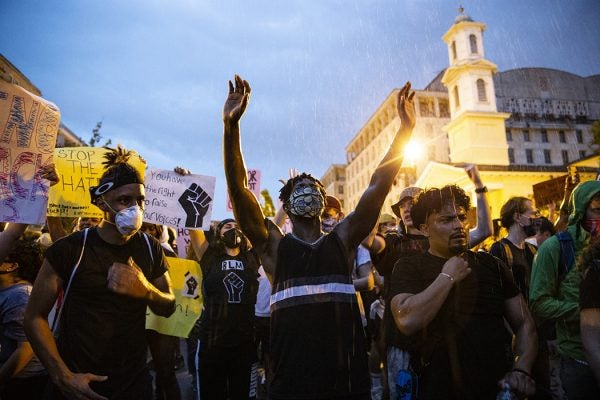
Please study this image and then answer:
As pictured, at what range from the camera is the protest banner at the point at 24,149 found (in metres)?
3.41

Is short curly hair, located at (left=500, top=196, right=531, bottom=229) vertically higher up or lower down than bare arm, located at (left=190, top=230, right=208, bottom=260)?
higher up

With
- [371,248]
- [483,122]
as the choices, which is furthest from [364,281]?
[483,122]

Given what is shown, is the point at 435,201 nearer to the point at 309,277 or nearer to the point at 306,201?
the point at 306,201

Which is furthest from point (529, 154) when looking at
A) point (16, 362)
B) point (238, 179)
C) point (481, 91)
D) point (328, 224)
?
point (16, 362)

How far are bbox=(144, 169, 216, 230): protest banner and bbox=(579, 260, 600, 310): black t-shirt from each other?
4.17 meters

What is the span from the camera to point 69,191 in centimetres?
457

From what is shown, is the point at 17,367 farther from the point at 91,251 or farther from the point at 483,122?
the point at 483,122

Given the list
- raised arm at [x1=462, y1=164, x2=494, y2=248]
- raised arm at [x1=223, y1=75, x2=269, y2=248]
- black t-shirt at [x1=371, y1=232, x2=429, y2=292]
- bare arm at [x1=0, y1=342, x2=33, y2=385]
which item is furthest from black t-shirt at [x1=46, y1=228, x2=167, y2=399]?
raised arm at [x1=462, y1=164, x2=494, y2=248]

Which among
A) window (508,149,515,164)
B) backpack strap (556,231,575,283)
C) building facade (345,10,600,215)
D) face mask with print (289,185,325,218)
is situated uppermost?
building facade (345,10,600,215)

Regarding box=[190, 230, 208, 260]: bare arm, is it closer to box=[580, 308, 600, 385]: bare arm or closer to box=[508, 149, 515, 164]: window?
box=[580, 308, 600, 385]: bare arm

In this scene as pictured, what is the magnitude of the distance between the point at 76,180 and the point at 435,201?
3.71 m

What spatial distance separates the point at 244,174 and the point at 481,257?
5.43 ft

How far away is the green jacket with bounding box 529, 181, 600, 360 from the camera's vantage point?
124 inches

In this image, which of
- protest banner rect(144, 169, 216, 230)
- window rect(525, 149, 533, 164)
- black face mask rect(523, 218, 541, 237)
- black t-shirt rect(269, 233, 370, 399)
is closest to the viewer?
black t-shirt rect(269, 233, 370, 399)
